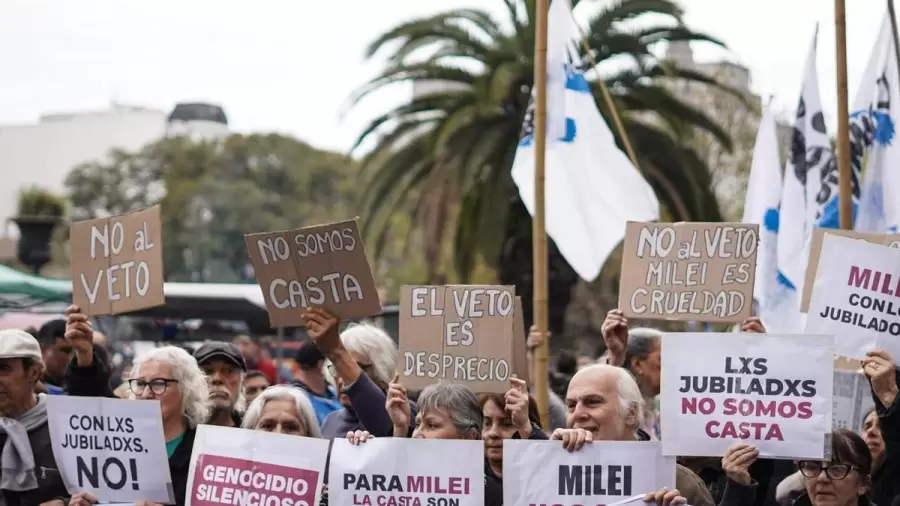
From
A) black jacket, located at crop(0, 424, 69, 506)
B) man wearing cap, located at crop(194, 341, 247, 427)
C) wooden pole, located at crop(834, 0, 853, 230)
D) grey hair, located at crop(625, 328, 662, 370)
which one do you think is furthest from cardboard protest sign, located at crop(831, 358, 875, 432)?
black jacket, located at crop(0, 424, 69, 506)

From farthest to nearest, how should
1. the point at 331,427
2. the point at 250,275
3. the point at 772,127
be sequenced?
the point at 250,275 → the point at 772,127 → the point at 331,427

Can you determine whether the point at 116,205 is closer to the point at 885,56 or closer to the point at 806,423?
the point at 885,56

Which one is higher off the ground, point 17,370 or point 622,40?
point 622,40

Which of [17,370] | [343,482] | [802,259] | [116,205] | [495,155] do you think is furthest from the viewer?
[116,205]

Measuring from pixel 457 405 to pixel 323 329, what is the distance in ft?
2.58

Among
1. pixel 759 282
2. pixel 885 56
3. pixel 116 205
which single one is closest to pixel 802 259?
pixel 759 282

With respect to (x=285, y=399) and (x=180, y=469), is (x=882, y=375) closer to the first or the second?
(x=285, y=399)

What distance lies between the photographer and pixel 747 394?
5035 mm

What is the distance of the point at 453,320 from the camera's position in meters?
6.18

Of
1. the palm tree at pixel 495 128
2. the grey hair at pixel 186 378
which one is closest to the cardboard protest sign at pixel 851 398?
the grey hair at pixel 186 378

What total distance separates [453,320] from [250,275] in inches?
2284

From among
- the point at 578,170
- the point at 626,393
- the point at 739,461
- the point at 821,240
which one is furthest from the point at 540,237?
the point at 739,461

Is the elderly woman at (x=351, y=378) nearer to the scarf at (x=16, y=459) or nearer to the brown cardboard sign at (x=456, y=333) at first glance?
the brown cardboard sign at (x=456, y=333)

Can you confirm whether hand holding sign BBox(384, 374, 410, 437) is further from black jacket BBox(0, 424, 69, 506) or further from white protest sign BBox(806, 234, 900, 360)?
white protest sign BBox(806, 234, 900, 360)
